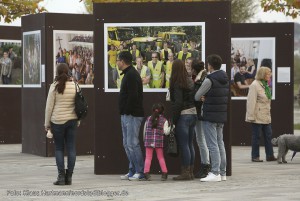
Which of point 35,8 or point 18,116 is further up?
point 35,8

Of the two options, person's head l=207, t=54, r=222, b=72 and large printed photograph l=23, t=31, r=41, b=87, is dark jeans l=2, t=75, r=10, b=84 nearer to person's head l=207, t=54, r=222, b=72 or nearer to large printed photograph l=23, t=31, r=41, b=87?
large printed photograph l=23, t=31, r=41, b=87

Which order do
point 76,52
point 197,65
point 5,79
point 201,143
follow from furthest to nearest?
point 5,79 → point 76,52 → point 201,143 → point 197,65

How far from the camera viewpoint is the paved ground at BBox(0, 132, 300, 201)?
13078 millimetres

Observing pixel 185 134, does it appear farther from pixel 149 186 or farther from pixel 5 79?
pixel 5 79

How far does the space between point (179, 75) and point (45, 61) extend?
6151 millimetres

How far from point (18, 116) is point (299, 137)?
8.94 m

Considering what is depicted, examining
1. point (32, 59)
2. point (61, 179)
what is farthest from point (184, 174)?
point (32, 59)

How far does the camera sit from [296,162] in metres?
19.2

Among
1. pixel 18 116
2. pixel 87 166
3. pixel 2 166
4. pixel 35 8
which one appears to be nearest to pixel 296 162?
pixel 87 166

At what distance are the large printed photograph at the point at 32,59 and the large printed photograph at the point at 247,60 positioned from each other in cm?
504

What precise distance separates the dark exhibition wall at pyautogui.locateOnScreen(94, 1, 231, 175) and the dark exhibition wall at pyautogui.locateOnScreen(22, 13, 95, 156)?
4.58 meters

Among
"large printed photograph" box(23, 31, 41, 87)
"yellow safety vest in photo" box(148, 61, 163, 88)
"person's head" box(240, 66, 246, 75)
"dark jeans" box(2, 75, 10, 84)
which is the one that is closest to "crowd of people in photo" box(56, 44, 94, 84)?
"large printed photograph" box(23, 31, 41, 87)

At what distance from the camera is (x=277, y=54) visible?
77.9ft

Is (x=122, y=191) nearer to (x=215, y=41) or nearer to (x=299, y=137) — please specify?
(x=215, y=41)
